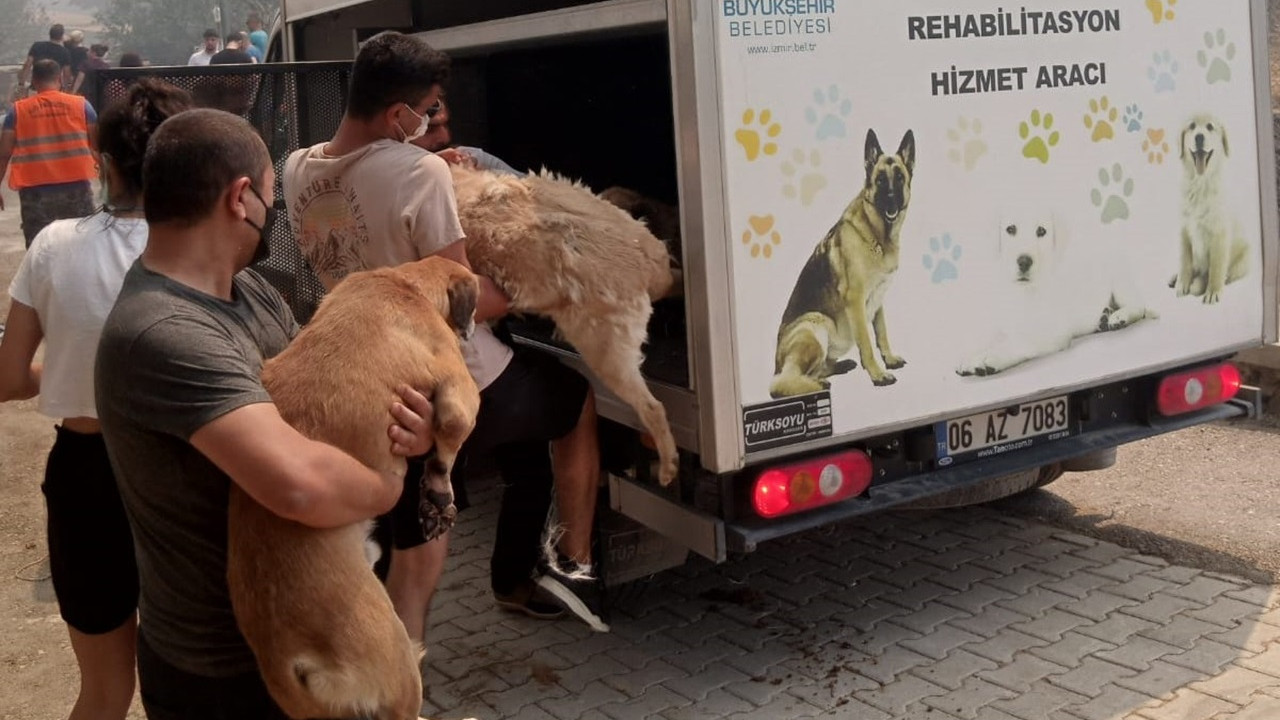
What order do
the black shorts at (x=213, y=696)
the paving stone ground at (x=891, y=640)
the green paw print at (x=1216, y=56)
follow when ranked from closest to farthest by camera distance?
the black shorts at (x=213, y=696) < the paving stone ground at (x=891, y=640) < the green paw print at (x=1216, y=56)

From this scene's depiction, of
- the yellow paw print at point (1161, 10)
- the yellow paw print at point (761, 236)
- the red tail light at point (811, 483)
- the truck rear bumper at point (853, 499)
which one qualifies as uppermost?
the yellow paw print at point (1161, 10)

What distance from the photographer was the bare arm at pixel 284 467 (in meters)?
1.99

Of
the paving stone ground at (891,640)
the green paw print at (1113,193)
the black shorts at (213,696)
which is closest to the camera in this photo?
the black shorts at (213,696)

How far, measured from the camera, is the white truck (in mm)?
3566

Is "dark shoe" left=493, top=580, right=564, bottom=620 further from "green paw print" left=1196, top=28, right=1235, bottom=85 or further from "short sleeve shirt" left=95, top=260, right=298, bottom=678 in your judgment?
"green paw print" left=1196, top=28, right=1235, bottom=85

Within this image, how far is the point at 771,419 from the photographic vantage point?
367 cm

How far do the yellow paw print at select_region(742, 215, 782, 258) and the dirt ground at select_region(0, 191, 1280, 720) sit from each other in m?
2.45

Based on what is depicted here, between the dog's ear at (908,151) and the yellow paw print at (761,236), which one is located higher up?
the dog's ear at (908,151)

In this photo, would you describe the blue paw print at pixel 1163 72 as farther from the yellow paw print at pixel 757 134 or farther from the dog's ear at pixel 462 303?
the dog's ear at pixel 462 303

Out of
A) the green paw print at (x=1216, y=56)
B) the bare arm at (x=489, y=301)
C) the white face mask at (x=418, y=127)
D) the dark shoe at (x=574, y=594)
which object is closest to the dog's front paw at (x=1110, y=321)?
the green paw print at (x=1216, y=56)

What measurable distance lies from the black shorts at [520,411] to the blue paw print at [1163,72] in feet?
7.15

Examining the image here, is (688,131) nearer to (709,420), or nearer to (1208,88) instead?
(709,420)

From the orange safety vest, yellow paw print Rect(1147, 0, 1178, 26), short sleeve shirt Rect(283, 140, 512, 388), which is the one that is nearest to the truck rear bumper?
short sleeve shirt Rect(283, 140, 512, 388)

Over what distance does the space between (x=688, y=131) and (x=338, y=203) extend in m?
1.06
